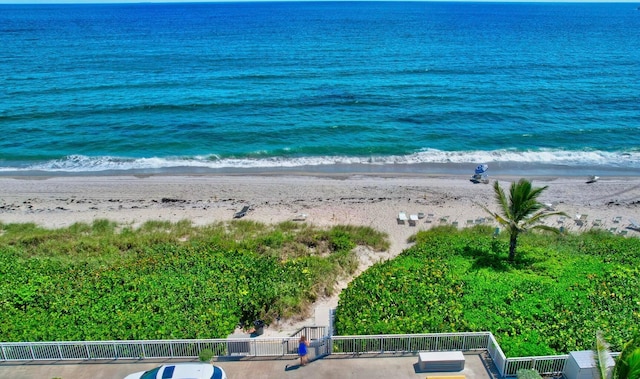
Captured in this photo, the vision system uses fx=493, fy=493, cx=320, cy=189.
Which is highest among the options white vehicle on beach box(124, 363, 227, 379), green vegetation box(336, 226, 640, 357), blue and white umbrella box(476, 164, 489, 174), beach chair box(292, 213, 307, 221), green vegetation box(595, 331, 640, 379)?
blue and white umbrella box(476, 164, 489, 174)

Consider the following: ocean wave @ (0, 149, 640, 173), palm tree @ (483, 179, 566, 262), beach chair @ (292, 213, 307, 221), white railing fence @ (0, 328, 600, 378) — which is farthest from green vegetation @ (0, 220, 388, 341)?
ocean wave @ (0, 149, 640, 173)

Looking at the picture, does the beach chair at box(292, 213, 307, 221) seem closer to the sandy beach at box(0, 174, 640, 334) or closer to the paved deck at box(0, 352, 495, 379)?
the sandy beach at box(0, 174, 640, 334)

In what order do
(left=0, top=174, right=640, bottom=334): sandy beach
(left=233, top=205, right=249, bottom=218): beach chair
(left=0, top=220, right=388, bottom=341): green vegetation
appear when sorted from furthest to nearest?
(left=233, top=205, right=249, bottom=218): beach chair < (left=0, top=174, right=640, bottom=334): sandy beach < (left=0, top=220, right=388, bottom=341): green vegetation

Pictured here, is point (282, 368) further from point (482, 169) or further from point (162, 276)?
point (482, 169)

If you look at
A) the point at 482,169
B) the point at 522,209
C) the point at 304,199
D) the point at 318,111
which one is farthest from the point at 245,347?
the point at 318,111

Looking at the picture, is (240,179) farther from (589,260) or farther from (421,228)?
(589,260)

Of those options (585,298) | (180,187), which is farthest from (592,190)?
(180,187)

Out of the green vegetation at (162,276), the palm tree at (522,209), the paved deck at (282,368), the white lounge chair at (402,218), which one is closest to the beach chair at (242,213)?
the green vegetation at (162,276)

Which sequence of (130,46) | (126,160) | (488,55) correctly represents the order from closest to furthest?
(126,160) → (488,55) → (130,46)
